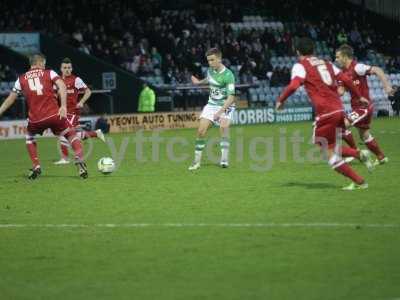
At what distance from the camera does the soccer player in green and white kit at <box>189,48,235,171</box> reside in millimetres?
17688

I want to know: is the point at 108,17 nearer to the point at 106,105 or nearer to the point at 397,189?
the point at 106,105

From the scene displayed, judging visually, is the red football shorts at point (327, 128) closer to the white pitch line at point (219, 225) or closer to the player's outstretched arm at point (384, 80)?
the player's outstretched arm at point (384, 80)

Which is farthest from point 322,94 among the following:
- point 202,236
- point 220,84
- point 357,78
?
point 220,84

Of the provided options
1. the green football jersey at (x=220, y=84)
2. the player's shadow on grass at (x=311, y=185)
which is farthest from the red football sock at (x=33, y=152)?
the player's shadow on grass at (x=311, y=185)

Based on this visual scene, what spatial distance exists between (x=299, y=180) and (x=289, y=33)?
93.7 ft

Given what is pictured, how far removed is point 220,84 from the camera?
59.0 ft

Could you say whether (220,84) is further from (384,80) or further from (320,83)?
(320,83)

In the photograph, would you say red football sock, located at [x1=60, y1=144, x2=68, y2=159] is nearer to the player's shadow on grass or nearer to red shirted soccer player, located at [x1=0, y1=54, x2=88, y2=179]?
red shirted soccer player, located at [x1=0, y1=54, x2=88, y2=179]

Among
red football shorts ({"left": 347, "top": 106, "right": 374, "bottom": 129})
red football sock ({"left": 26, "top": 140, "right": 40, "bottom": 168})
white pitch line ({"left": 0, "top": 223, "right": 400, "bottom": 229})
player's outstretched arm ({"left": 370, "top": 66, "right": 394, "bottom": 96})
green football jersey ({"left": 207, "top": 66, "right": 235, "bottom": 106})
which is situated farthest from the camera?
green football jersey ({"left": 207, "top": 66, "right": 235, "bottom": 106})

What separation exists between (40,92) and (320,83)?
17.7 ft

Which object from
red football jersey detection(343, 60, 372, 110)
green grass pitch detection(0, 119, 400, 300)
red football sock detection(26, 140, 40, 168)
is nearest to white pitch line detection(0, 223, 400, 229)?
green grass pitch detection(0, 119, 400, 300)

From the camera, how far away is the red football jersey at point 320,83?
514 inches

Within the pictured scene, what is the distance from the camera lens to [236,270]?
8.03 meters

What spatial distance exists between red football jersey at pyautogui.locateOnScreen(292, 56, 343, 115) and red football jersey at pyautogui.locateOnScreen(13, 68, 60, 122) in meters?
4.99
